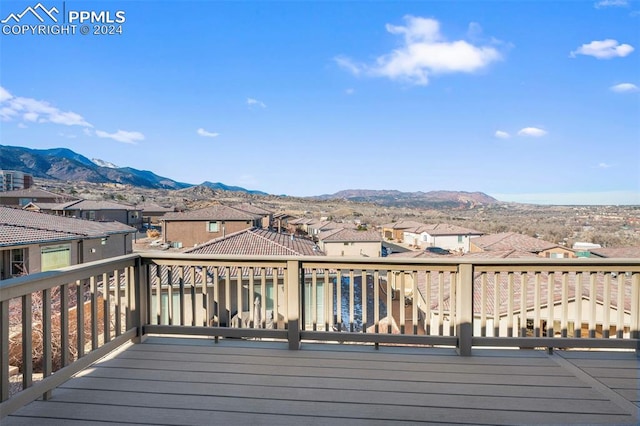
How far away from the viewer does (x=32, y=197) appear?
33656 millimetres

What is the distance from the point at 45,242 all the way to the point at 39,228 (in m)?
1.38

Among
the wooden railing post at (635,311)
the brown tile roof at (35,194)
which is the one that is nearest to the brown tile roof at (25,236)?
the wooden railing post at (635,311)

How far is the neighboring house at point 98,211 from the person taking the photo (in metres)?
29.7

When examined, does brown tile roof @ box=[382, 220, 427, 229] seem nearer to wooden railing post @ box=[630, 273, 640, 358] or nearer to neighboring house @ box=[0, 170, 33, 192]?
neighboring house @ box=[0, 170, 33, 192]

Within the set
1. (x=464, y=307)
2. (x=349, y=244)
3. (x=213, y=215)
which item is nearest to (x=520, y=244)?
(x=349, y=244)

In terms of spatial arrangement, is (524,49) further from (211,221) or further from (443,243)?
(443,243)

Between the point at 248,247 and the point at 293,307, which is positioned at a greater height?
the point at 293,307

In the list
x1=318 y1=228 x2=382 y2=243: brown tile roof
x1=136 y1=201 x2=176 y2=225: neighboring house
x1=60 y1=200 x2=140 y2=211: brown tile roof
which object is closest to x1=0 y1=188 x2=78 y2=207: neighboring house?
x1=60 y1=200 x2=140 y2=211: brown tile roof

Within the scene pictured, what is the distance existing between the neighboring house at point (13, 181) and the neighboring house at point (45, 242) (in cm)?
1324

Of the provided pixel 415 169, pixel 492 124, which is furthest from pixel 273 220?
pixel 492 124

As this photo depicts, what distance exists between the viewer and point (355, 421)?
2.07 metres

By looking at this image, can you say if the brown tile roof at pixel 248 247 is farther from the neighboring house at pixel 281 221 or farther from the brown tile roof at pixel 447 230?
the neighboring house at pixel 281 221

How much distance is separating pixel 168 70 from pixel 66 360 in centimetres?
1100

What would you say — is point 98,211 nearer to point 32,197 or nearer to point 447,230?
point 32,197
